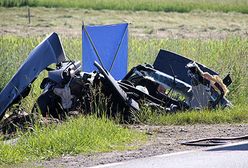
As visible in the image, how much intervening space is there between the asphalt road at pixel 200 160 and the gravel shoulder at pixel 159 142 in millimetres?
292

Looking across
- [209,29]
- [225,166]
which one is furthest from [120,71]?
[209,29]

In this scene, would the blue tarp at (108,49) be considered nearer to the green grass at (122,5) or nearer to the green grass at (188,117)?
the green grass at (188,117)

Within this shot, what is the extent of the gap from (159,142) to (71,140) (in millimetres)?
1369

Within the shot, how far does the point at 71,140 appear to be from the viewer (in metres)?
10.5

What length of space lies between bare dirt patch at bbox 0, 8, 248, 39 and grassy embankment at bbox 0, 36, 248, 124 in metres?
20.2

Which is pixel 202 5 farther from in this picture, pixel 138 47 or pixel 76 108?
pixel 76 108

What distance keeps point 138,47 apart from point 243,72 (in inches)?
224

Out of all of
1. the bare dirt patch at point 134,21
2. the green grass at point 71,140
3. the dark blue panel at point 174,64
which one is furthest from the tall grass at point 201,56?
the bare dirt patch at point 134,21

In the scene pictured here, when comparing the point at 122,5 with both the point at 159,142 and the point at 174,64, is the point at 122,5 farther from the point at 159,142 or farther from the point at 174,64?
the point at 159,142

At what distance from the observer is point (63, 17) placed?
164 feet

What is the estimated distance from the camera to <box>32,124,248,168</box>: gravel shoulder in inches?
382

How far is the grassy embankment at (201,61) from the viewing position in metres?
12.8

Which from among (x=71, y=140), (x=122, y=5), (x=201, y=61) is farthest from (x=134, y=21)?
(x=71, y=140)

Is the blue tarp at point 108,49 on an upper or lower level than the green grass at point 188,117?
upper
